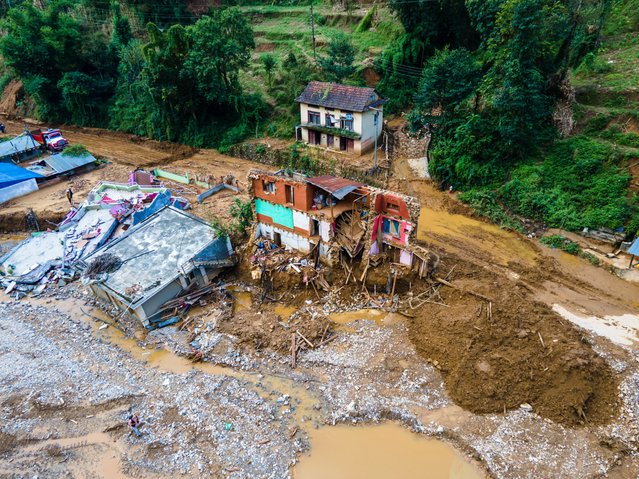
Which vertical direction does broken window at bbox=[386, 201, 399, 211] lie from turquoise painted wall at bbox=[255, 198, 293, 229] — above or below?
above

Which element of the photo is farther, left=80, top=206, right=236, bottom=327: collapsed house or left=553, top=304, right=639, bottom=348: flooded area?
left=80, top=206, right=236, bottom=327: collapsed house

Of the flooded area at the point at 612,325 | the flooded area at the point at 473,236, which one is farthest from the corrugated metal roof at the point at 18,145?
the flooded area at the point at 612,325

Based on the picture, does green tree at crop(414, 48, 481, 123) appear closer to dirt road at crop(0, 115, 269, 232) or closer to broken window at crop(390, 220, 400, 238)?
broken window at crop(390, 220, 400, 238)

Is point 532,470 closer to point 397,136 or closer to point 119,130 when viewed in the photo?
point 397,136

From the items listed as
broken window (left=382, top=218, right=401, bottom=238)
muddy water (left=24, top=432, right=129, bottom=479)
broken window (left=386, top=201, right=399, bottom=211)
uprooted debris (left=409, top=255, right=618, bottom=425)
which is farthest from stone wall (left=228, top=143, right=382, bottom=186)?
muddy water (left=24, top=432, right=129, bottom=479)

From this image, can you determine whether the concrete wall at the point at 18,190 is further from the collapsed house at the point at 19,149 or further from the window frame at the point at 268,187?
the window frame at the point at 268,187

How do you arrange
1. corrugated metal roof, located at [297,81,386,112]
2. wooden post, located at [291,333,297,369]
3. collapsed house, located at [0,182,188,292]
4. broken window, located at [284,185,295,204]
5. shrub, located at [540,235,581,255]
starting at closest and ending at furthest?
wooden post, located at [291,333,297,369] < broken window, located at [284,185,295,204] < shrub, located at [540,235,581,255] < collapsed house, located at [0,182,188,292] < corrugated metal roof, located at [297,81,386,112]

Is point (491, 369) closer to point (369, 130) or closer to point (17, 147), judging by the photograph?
point (369, 130)
